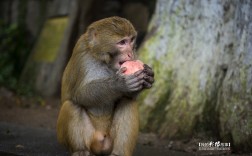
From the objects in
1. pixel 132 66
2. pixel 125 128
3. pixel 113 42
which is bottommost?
pixel 125 128

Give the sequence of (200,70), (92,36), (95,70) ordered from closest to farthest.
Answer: (95,70) → (92,36) → (200,70)

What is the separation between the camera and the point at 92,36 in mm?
5852

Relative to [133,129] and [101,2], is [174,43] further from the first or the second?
[101,2]

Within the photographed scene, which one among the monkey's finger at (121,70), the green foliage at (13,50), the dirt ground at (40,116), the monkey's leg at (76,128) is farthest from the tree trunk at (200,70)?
the green foliage at (13,50)

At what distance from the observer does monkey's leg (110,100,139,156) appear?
5.60m

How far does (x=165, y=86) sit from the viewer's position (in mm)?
8062

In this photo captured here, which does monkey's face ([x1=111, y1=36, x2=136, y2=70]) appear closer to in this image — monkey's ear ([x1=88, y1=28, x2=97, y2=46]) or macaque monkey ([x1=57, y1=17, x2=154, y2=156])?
macaque monkey ([x1=57, y1=17, x2=154, y2=156])

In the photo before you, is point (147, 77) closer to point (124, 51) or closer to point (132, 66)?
point (132, 66)

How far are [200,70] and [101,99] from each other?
253 cm

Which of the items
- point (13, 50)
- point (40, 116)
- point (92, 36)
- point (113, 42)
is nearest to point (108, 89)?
point (113, 42)

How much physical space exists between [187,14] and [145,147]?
2.31m

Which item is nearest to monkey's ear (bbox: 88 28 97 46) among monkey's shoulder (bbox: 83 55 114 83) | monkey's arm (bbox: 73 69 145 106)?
monkey's shoulder (bbox: 83 55 114 83)

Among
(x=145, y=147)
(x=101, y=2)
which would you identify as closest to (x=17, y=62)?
(x=101, y=2)

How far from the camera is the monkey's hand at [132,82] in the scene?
5324 millimetres
